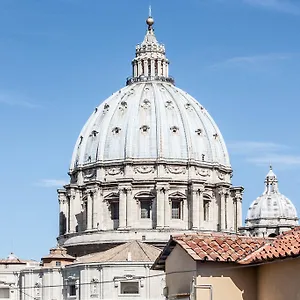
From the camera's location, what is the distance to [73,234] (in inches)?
3996

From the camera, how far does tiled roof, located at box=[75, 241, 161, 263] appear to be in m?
84.9

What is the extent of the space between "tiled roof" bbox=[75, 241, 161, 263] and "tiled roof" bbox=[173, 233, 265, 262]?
6188cm

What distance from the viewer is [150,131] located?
340ft

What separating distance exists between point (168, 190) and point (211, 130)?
9.81 metres

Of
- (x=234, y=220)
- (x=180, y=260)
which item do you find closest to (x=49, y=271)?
(x=234, y=220)

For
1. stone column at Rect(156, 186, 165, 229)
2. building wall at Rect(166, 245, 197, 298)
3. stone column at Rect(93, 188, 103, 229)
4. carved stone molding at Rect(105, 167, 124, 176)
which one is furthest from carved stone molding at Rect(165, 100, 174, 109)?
building wall at Rect(166, 245, 197, 298)

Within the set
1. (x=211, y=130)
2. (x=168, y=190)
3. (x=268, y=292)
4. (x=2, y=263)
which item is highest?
(x=211, y=130)

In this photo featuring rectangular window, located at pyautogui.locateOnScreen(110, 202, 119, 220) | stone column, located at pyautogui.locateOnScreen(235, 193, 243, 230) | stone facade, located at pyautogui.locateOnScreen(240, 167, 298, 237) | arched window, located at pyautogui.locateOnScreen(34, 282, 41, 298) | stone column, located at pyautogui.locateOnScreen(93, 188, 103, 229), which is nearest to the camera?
arched window, located at pyautogui.locateOnScreen(34, 282, 41, 298)

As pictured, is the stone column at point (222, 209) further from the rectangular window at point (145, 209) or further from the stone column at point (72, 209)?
the stone column at point (72, 209)

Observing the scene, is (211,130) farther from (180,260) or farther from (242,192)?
(180,260)

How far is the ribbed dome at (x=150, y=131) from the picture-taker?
103 m

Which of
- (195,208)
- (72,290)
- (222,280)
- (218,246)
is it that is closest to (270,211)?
(195,208)

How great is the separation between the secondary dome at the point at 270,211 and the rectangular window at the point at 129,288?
137 ft

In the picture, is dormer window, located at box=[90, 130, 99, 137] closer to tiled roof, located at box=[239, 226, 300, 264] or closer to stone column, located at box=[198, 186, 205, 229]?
stone column, located at box=[198, 186, 205, 229]
